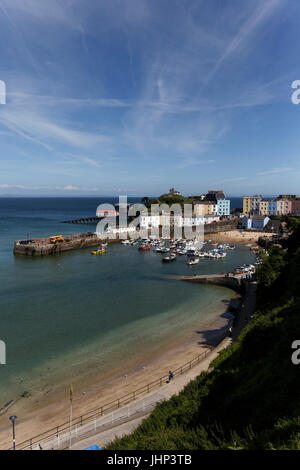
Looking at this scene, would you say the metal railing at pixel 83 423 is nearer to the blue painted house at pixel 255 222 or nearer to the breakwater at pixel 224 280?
the breakwater at pixel 224 280

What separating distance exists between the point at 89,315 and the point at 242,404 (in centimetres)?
1294

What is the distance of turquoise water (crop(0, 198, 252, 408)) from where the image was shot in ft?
40.8

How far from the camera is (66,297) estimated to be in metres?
21.3

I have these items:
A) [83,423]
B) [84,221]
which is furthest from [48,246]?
[84,221]

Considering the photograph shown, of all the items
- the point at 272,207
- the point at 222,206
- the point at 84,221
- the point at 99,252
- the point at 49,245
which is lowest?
the point at 99,252

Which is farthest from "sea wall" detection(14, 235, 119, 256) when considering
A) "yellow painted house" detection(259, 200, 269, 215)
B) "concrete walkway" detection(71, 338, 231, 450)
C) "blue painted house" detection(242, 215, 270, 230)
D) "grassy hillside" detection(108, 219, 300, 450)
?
"yellow painted house" detection(259, 200, 269, 215)

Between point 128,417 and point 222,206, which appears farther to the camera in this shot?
point 222,206

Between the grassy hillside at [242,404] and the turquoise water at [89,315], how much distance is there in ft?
17.1

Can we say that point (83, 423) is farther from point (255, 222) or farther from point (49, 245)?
point (255, 222)

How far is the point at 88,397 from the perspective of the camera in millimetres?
10469

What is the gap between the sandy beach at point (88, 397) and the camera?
9.13 m
